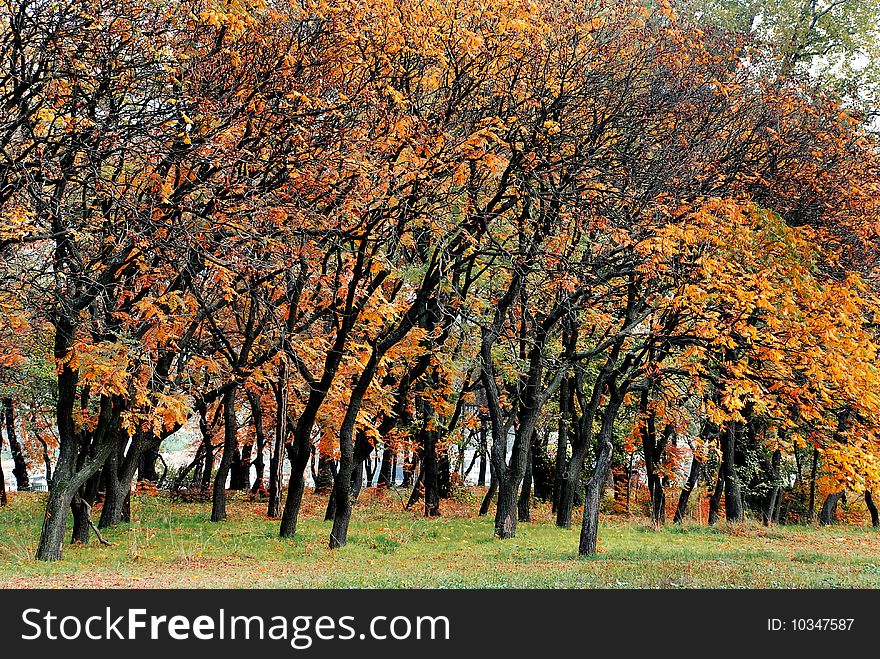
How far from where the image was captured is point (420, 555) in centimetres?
1656

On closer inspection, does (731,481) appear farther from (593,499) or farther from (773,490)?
(593,499)

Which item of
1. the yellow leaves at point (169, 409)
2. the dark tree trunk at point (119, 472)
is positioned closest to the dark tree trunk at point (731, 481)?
the dark tree trunk at point (119, 472)

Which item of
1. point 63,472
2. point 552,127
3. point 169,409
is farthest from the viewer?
point 552,127

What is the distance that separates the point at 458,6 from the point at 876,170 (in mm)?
10060

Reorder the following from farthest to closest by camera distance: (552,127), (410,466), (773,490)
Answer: (410,466), (773,490), (552,127)

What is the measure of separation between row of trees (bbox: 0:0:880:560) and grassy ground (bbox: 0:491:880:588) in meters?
1.31

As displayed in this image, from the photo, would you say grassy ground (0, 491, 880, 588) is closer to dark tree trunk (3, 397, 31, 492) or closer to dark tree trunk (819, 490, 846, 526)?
dark tree trunk (3, 397, 31, 492)

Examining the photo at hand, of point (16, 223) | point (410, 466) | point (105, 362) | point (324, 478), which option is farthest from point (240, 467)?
point (16, 223)

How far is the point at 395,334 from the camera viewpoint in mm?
16391

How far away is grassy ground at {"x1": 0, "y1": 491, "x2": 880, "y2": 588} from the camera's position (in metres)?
11.7

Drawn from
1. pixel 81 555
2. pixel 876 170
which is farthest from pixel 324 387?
pixel 876 170

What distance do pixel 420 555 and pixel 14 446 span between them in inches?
871

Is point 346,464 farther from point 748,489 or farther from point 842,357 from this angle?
point 748,489

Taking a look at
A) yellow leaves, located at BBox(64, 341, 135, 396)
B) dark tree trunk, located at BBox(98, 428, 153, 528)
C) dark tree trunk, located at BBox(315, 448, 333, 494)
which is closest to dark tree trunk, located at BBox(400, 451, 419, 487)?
dark tree trunk, located at BBox(315, 448, 333, 494)
